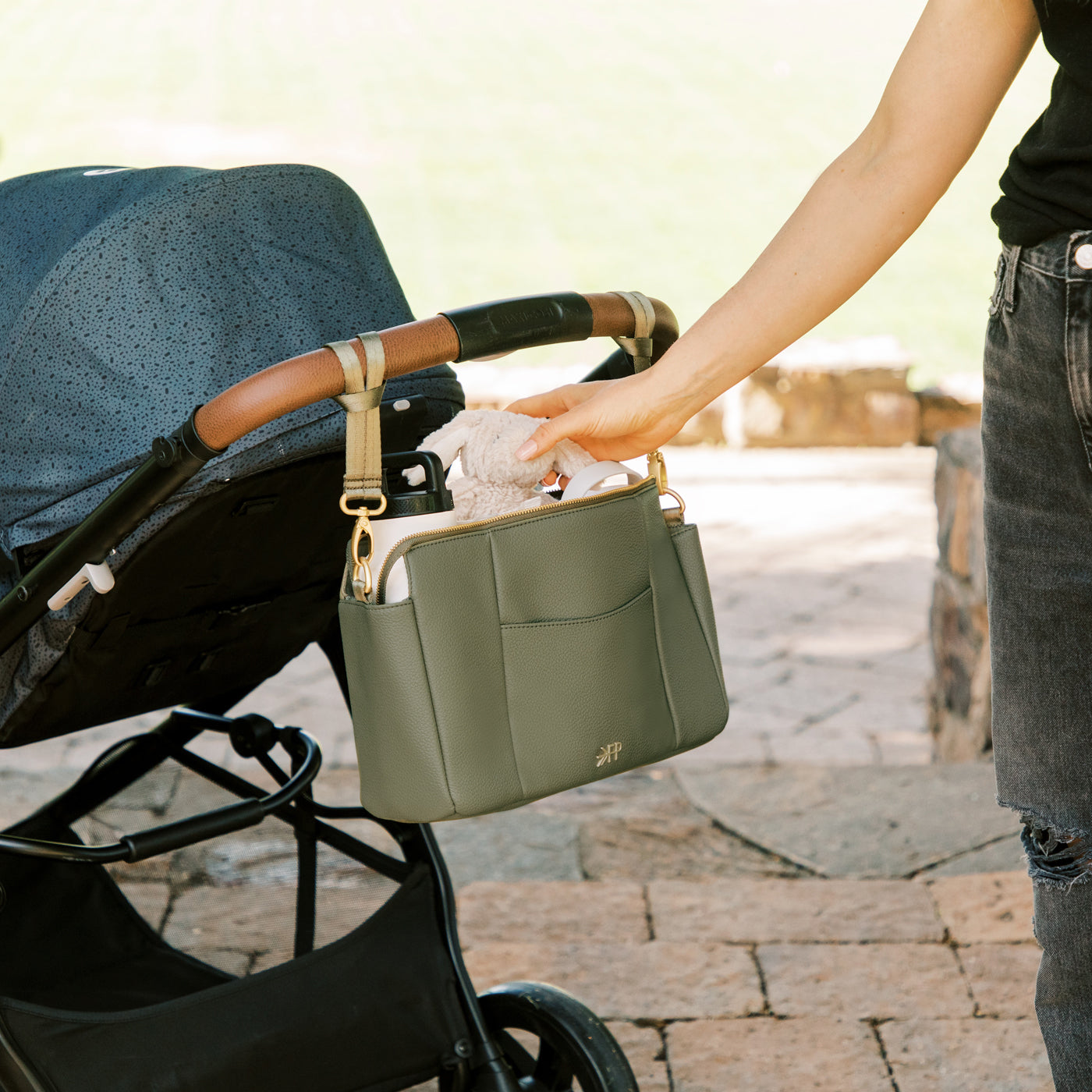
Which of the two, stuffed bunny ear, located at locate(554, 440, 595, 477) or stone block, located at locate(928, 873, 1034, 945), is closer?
stuffed bunny ear, located at locate(554, 440, 595, 477)

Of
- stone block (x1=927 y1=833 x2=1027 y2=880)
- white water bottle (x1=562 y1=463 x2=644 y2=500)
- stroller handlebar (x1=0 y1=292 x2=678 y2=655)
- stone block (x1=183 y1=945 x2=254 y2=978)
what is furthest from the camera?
stone block (x1=927 y1=833 x2=1027 y2=880)

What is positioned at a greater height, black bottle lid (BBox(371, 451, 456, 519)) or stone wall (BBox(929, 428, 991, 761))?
black bottle lid (BBox(371, 451, 456, 519))

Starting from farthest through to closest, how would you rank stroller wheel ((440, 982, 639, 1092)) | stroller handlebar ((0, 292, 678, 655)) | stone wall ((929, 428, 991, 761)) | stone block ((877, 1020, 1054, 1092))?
stone wall ((929, 428, 991, 761)), stone block ((877, 1020, 1054, 1092)), stroller wheel ((440, 982, 639, 1092)), stroller handlebar ((0, 292, 678, 655))

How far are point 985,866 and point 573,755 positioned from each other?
1.63 meters

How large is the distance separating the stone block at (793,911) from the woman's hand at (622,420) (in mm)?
1219

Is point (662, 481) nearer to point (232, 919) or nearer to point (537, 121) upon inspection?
point (232, 919)

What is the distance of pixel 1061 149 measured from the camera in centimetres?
112

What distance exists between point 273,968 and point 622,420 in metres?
0.77

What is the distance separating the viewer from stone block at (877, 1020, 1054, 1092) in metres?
1.93

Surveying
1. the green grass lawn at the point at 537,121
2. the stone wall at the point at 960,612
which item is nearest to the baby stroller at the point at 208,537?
the stone wall at the point at 960,612

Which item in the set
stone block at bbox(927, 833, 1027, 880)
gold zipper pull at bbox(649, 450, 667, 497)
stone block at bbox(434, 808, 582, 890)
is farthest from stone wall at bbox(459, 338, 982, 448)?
gold zipper pull at bbox(649, 450, 667, 497)

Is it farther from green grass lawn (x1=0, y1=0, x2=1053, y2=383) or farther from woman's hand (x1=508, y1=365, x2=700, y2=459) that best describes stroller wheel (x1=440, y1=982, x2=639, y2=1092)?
green grass lawn (x1=0, y1=0, x2=1053, y2=383)

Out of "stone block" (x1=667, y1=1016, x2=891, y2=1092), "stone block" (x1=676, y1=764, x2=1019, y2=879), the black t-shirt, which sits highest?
the black t-shirt

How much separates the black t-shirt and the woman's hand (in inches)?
13.3
